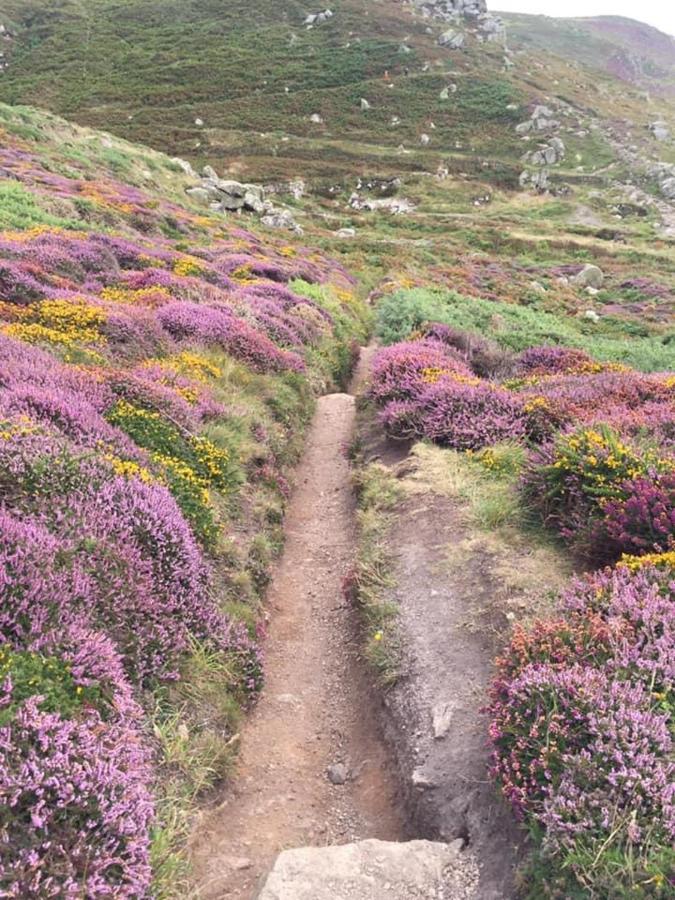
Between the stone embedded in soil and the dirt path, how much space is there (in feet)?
1.06

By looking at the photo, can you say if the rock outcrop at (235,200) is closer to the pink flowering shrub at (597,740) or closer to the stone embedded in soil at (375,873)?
the pink flowering shrub at (597,740)

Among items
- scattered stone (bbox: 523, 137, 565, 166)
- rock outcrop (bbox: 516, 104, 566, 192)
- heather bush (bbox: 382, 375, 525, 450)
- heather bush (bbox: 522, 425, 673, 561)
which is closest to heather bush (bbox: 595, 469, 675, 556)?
heather bush (bbox: 522, 425, 673, 561)

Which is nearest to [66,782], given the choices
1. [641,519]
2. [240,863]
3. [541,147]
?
[240,863]

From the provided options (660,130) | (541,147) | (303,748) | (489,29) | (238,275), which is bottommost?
(238,275)

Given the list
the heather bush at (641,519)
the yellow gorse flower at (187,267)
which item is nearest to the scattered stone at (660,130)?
the yellow gorse flower at (187,267)

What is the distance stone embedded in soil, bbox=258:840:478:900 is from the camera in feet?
13.3

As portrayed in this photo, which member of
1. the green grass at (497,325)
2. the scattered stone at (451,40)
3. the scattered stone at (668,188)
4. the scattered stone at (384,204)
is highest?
the scattered stone at (451,40)

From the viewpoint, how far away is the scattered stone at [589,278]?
44000mm

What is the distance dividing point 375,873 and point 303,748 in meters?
1.90

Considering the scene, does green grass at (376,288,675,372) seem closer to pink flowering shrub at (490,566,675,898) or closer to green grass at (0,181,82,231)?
green grass at (0,181,82,231)

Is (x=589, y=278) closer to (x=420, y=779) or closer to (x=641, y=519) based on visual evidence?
(x=641, y=519)

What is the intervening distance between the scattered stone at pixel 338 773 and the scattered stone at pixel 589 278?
44112 millimetres

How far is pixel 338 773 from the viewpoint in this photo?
5.71 meters

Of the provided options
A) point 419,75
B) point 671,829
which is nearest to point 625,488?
point 671,829
